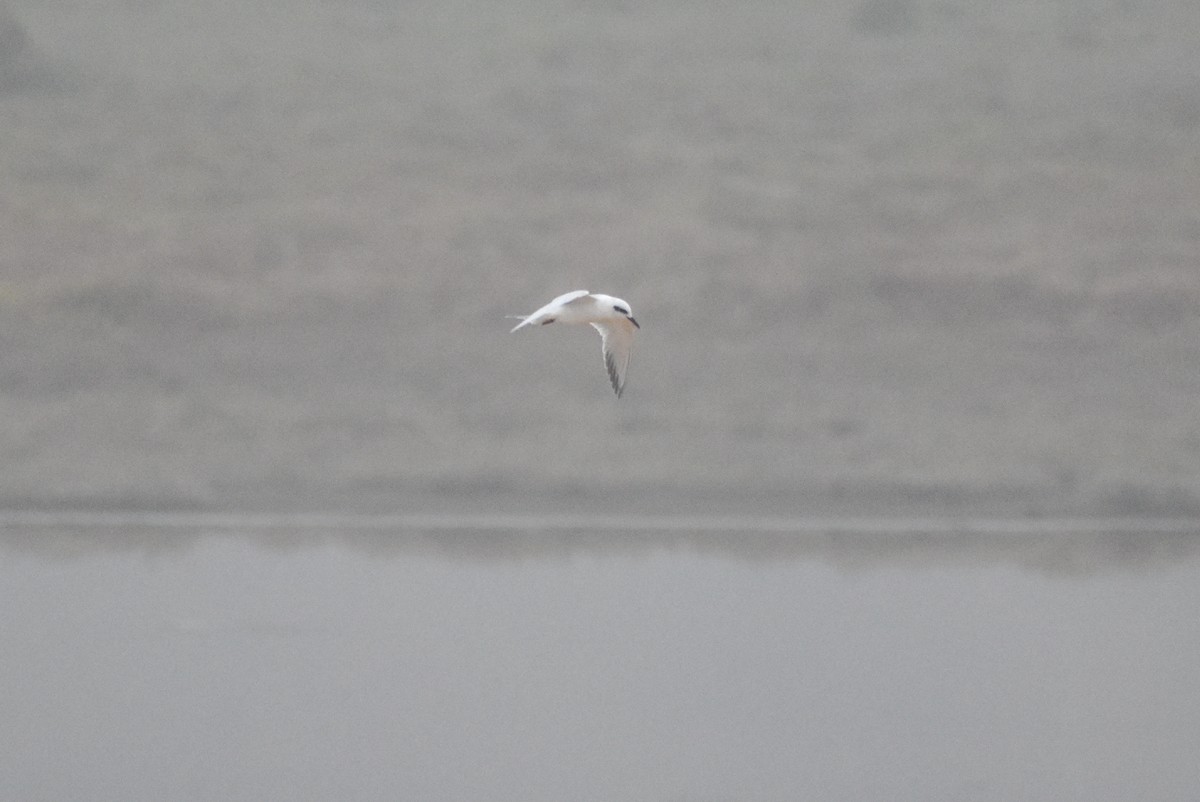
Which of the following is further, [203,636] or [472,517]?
[472,517]

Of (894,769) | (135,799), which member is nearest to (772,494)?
(894,769)

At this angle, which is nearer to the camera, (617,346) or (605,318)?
(605,318)

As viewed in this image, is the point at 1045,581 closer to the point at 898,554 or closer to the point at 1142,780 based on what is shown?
the point at 898,554

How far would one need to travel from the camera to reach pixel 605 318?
4.16m

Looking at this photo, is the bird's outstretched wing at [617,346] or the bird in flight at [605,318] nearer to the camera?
the bird in flight at [605,318]

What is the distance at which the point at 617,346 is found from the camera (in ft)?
14.6

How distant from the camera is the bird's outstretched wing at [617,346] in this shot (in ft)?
14.4

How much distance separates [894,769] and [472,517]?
90.1 inches

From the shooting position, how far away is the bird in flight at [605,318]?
153 inches

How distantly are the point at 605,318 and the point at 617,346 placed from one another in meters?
0.31

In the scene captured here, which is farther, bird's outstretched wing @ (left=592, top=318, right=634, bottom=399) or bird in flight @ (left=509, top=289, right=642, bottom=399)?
bird's outstretched wing @ (left=592, top=318, right=634, bottom=399)

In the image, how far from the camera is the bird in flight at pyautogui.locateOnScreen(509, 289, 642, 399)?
388 cm

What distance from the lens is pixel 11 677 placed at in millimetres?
5758

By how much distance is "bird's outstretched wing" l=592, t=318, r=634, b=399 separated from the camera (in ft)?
14.4
